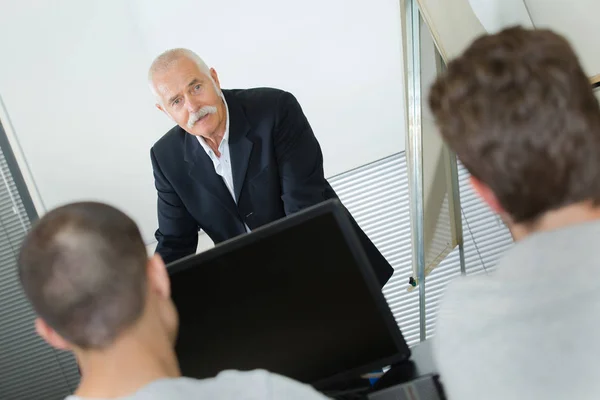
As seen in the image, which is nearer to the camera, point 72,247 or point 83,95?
point 72,247

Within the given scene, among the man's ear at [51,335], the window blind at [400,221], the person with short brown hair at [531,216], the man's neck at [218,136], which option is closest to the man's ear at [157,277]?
the man's ear at [51,335]

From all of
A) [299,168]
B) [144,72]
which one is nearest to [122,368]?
[299,168]

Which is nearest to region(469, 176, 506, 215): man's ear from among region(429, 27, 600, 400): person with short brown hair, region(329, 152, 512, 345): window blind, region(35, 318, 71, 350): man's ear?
region(429, 27, 600, 400): person with short brown hair

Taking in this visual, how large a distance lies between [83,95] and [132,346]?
283cm

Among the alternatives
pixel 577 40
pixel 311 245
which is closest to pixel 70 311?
pixel 311 245

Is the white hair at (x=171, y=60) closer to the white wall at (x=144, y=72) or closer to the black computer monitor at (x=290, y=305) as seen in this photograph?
the white wall at (x=144, y=72)

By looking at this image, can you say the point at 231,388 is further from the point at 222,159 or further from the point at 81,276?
the point at 222,159

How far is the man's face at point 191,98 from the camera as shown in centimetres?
241

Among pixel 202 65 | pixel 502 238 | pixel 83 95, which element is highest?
pixel 83 95

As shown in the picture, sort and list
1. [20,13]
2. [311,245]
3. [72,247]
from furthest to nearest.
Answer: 1. [20,13]
2. [311,245]
3. [72,247]

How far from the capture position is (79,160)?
367 cm

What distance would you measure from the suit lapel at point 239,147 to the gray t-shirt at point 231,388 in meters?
1.42

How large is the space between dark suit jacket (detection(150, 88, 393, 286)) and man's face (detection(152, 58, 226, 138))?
0.07m

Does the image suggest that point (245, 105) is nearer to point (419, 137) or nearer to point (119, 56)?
point (419, 137)
